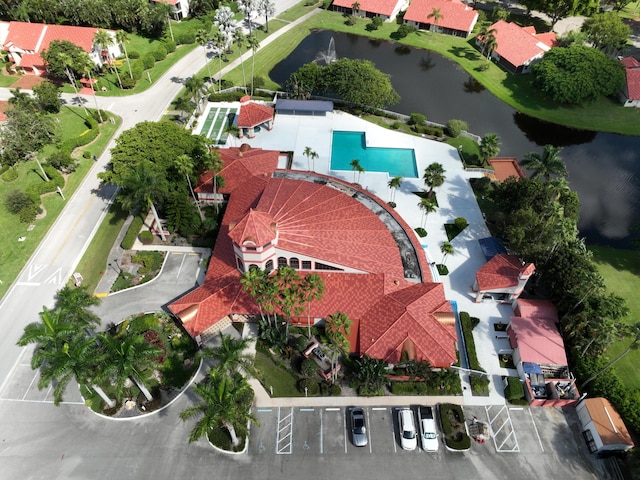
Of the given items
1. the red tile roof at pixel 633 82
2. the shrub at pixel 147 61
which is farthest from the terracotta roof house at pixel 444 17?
the shrub at pixel 147 61

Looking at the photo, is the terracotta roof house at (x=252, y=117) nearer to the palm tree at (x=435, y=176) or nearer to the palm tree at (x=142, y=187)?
the palm tree at (x=142, y=187)

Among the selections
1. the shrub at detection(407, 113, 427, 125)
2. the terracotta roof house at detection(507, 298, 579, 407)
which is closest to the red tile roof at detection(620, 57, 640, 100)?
the shrub at detection(407, 113, 427, 125)

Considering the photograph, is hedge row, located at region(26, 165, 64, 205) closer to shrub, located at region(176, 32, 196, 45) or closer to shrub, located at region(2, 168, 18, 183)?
shrub, located at region(2, 168, 18, 183)

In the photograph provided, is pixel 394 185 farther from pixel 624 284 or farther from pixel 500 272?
pixel 624 284

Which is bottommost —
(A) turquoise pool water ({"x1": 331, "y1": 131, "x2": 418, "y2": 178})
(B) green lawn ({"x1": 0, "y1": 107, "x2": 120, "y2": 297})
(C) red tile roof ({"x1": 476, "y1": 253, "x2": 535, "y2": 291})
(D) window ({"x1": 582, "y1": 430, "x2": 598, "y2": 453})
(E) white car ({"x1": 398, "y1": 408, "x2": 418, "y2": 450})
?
(B) green lawn ({"x1": 0, "y1": 107, "x2": 120, "y2": 297})

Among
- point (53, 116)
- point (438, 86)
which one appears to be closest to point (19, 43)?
point (53, 116)

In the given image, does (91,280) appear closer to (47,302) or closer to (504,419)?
(47,302)
